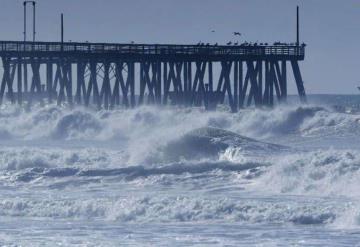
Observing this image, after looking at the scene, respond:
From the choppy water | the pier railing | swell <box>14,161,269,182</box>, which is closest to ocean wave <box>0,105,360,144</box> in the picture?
the pier railing

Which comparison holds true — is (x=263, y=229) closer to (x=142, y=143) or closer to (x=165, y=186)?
(x=165, y=186)

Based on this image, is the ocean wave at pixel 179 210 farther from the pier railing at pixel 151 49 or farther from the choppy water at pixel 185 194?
the pier railing at pixel 151 49

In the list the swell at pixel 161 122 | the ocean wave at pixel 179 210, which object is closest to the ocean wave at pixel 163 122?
the swell at pixel 161 122

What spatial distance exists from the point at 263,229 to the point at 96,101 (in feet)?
108

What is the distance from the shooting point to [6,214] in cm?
2070

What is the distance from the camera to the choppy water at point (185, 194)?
18.0 m

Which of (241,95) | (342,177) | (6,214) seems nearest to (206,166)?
(342,177)

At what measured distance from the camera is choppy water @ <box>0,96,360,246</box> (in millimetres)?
17984

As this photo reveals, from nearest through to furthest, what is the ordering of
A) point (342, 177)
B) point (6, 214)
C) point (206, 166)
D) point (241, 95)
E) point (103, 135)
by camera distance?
point (6, 214) < point (342, 177) < point (206, 166) < point (103, 135) < point (241, 95)

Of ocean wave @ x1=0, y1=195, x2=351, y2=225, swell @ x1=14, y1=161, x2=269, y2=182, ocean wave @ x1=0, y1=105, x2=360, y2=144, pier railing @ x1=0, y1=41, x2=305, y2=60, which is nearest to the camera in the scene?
ocean wave @ x1=0, y1=195, x2=351, y2=225

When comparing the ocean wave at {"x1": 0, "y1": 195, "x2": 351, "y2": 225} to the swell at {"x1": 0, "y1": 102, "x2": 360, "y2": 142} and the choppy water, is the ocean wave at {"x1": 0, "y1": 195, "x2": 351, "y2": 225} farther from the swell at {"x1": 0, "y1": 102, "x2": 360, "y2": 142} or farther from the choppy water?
the swell at {"x1": 0, "y1": 102, "x2": 360, "y2": 142}

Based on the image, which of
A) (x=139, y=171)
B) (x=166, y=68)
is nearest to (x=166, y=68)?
(x=166, y=68)

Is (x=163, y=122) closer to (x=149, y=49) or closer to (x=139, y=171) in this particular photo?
(x=149, y=49)

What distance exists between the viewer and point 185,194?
2255cm
